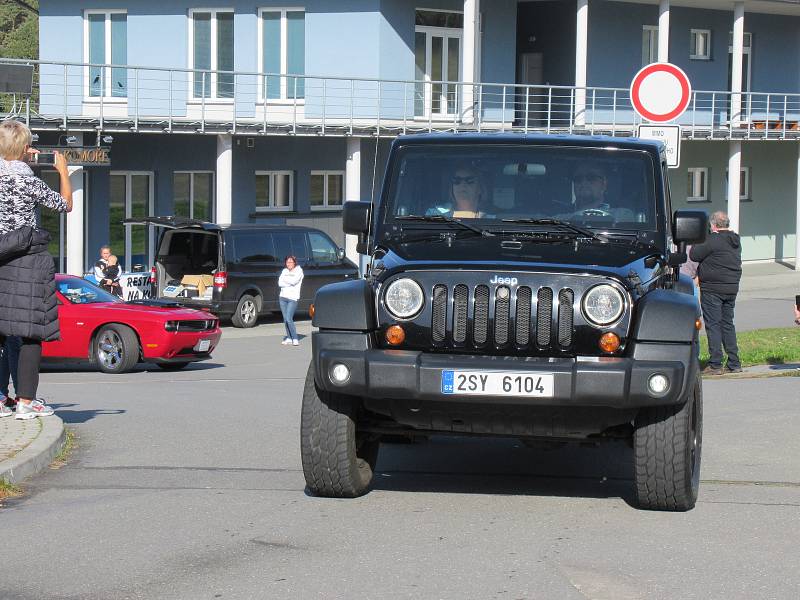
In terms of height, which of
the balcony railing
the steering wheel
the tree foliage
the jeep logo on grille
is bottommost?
the jeep logo on grille

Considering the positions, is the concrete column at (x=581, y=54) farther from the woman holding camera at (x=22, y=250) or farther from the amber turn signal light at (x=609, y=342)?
the amber turn signal light at (x=609, y=342)

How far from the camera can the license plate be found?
7.23 meters

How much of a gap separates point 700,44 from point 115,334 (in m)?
27.2

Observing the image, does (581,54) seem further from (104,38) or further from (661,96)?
(661,96)

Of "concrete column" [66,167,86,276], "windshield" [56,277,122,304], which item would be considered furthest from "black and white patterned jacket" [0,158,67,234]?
"concrete column" [66,167,86,276]

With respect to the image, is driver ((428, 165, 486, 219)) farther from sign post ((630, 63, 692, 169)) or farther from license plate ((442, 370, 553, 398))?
sign post ((630, 63, 692, 169))

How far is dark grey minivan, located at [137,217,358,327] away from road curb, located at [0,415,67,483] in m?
17.4

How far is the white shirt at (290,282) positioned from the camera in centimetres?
2578

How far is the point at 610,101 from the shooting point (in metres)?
40.2

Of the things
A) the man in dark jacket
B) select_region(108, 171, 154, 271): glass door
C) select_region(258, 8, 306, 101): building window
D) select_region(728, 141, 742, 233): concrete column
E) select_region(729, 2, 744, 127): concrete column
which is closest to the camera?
the man in dark jacket

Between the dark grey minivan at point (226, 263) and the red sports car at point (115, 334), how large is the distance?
7.19 m

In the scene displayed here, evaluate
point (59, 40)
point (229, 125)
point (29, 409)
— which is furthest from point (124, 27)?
point (29, 409)

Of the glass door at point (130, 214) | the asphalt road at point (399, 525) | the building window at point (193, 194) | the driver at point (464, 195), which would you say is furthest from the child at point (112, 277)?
the driver at point (464, 195)

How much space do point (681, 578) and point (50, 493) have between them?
3.75 metres
